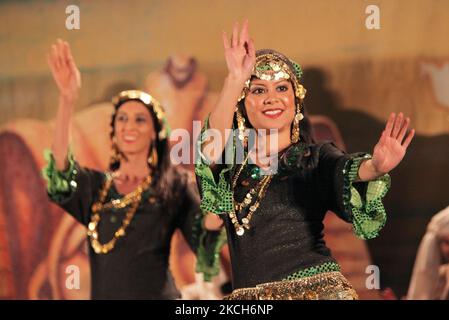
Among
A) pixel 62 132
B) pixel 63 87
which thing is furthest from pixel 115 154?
pixel 63 87

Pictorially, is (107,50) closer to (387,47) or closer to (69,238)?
(69,238)

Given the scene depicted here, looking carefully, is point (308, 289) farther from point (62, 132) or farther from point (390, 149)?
point (62, 132)

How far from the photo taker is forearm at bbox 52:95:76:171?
3975mm

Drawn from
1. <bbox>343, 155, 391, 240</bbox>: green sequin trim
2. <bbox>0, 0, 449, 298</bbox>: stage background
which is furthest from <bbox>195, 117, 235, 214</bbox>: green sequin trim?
<bbox>0, 0, 449, 298</bbox>: stage background

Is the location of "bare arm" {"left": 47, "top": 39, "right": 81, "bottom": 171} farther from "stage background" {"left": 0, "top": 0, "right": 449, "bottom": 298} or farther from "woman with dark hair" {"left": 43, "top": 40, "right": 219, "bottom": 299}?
"stage background" {"left": 0, "top": 0, "right": 449, "bottom": 298}

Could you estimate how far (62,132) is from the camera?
161 inches

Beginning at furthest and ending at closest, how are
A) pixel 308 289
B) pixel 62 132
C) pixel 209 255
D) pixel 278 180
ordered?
pixel 209 255
pixel 62 132
pixel 278 180
pixel 308 289

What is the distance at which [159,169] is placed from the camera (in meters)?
4.62

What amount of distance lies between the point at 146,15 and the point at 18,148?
1.04 metres

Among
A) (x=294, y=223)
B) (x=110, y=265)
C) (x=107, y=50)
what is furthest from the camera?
(x=107, y=50)

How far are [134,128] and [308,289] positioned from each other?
1925mm

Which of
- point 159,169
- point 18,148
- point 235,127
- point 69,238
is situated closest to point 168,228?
point 159,169

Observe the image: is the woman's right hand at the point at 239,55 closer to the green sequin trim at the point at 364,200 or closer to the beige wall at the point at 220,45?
the green sequin trim at the point at 364,200

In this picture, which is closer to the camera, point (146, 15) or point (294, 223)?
point (294, 223)
